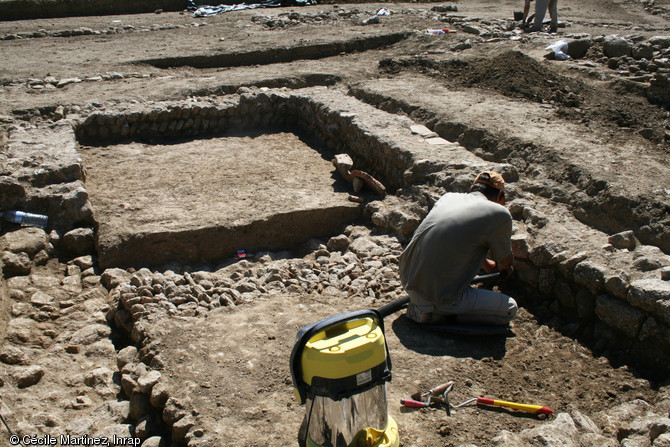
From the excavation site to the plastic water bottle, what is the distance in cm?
2

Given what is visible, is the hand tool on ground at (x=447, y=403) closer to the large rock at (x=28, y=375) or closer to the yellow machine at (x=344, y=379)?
the yellow machine at (x=344, y=379)

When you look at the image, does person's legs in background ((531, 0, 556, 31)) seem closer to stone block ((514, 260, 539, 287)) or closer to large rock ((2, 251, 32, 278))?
stone block ((514, 260, 539, 287))

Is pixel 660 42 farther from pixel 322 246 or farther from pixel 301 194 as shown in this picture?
pixel 322 246

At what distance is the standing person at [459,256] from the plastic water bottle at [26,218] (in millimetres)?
3604

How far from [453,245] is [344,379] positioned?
1.66m

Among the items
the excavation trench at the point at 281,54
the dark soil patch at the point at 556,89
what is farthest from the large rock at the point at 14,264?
the excavation trench at the point at 281,54

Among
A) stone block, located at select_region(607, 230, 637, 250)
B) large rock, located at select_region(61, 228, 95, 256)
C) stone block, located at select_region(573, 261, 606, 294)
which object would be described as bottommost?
large rock, located at select_region(61, 228, 95, 256)

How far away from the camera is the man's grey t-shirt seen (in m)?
4.12

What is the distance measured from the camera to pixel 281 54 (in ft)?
36.4

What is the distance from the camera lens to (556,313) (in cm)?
449

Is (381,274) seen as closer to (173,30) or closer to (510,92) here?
(510,92)

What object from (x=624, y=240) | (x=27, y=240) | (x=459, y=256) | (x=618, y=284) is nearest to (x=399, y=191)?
(x=459, y=256)

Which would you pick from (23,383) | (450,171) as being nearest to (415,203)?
(450,171)

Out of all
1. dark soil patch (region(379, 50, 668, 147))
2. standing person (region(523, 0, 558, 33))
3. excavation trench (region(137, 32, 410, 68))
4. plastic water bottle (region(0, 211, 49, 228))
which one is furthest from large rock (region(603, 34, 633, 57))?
plastic water bottle (region(0, 211, 49, 228))
